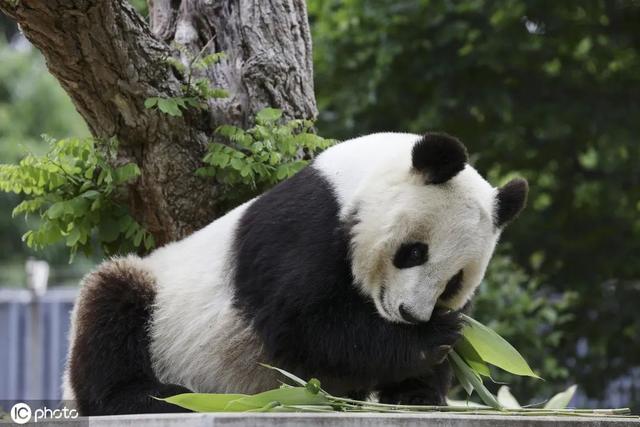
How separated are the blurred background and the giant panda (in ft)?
17.7

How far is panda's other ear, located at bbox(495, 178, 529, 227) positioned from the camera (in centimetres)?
448

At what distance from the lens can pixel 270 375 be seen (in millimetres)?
4672

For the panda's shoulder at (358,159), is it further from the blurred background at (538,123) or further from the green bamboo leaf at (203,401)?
the blurred background at (538,123)

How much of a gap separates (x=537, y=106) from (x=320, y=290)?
6777mm

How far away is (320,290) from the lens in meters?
4.27

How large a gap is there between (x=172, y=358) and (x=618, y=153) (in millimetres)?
7156

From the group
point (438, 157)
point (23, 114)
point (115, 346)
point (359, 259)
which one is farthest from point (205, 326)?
point (23, 114)

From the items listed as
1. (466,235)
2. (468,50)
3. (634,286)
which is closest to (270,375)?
(466,235)

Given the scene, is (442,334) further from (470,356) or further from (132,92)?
(132,92)

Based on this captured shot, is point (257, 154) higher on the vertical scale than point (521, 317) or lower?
higher

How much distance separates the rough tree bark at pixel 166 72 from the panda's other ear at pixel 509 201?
57.5 inches

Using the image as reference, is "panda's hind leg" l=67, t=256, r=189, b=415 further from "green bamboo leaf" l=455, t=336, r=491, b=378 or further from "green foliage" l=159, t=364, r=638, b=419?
"green bamboo leaf" l=455, t=336, r=491, b=378

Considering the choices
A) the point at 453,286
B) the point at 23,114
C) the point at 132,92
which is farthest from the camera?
the point at 23,114

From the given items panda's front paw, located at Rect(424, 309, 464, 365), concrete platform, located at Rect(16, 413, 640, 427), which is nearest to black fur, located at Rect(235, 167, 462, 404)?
panda's front paw, located at Rect(424, 309, 464, 365)
